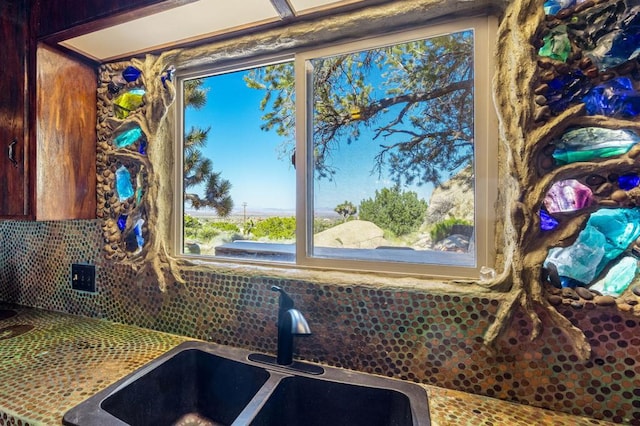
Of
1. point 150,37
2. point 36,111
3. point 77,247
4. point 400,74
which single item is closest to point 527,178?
point 400,74

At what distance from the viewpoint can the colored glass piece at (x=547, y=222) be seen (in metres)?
0.76

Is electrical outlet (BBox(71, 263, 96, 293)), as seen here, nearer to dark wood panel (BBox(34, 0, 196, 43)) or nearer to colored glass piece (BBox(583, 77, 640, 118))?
dark wood panel (BBox(34, 0, 196, 43))

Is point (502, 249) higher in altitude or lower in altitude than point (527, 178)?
lower

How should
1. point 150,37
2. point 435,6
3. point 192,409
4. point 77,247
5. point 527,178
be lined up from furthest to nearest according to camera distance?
point 77,247, point 150,37, point 192,409, point 435,6, point 527,178

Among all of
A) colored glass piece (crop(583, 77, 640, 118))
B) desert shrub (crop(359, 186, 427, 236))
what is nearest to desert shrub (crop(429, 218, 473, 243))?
desert shrub (crop(359, 186, 427, 236))

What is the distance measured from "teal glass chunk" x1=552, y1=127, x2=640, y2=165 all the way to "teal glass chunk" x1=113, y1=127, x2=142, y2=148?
1.49m

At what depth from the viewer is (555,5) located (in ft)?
2.53

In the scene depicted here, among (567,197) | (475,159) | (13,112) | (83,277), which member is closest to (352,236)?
(475,159)

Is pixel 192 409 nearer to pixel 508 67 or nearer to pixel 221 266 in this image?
pixel 221 266

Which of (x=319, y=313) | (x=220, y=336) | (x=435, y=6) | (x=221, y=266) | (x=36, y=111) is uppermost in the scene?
(x=435, y=6)

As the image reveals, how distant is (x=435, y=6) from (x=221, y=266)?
3.71 feet

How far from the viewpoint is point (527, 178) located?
0.77 meters

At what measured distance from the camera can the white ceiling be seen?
932 mm

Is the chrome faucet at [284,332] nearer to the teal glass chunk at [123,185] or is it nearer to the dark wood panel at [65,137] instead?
the teal glass chunk at [123,185]
